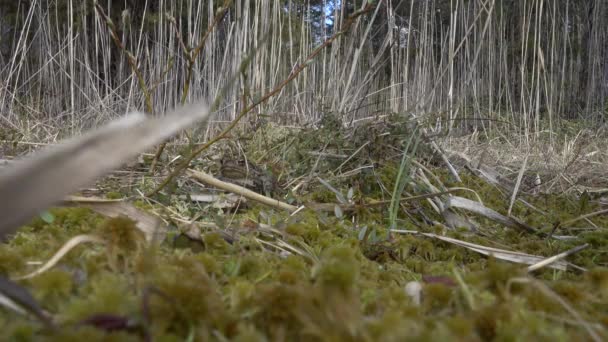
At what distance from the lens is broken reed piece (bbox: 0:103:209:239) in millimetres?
255

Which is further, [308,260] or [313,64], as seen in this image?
[313,64]

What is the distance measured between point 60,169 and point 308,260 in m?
0.55

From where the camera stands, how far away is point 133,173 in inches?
55.3

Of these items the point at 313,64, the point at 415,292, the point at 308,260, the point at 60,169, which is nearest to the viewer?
the point at 60,169

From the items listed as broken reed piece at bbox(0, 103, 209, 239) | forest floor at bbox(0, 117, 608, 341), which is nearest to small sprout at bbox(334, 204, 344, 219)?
forest floor at bbox(0, 117, 608, 341)

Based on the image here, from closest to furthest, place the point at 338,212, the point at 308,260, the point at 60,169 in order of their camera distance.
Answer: the point at 60,169 → the point at 308,260 → the point at 338,212

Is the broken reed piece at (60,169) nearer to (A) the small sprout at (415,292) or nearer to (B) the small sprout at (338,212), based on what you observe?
(A) the small sprout at (415,292)

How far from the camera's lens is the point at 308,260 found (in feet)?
2.54

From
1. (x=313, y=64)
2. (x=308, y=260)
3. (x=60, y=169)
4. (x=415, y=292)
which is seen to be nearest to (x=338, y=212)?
(x=308, y=260)

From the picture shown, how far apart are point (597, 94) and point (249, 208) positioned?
6.61 metres

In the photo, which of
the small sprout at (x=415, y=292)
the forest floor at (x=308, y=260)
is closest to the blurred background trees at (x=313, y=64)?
the forest floor at (x=308, y=260)

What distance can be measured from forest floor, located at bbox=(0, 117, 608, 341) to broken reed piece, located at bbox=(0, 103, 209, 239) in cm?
11

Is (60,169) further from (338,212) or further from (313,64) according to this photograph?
(313,64)

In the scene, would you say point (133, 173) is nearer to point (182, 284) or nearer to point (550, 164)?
point (182, 284)
